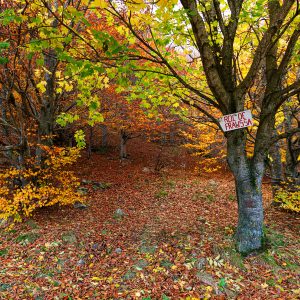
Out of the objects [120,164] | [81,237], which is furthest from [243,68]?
[120,164]

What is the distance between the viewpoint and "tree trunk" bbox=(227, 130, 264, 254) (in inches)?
189

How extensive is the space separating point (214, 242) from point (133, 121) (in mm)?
9954

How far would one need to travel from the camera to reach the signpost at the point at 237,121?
4.36 m

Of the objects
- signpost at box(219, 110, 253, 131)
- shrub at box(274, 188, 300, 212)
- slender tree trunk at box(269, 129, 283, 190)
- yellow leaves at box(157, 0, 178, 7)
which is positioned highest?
yellow leaves at box(157, 0, 178, 7)

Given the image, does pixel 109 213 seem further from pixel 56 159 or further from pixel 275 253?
pixel 275 253

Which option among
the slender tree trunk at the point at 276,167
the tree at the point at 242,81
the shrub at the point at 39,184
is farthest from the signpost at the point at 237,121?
the shrub at the point at 39,184

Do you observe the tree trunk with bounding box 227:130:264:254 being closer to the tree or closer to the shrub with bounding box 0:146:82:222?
the tree

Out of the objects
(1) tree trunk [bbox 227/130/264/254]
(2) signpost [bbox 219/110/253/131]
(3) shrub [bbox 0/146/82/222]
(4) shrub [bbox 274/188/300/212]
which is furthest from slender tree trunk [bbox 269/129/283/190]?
(3) shrub [bbox 0/146/82/222]

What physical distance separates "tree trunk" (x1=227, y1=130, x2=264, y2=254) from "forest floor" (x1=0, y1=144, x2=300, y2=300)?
346mm

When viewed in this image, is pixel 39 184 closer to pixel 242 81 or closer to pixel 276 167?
pixel 242 81

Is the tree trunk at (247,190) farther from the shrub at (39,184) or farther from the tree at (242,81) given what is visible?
the shrub at (39,184)

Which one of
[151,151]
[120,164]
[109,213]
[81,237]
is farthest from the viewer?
[151,151]

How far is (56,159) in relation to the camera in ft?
26.7

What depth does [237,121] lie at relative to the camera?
4.42 m
